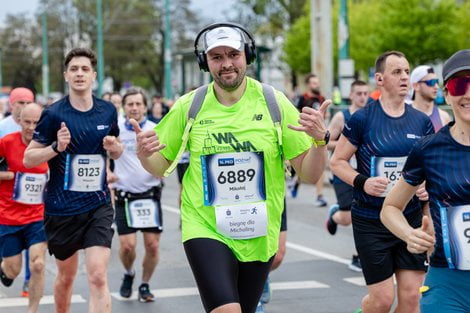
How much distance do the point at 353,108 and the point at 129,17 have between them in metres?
79.6

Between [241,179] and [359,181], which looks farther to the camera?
[359,181]

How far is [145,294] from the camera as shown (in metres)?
9.40

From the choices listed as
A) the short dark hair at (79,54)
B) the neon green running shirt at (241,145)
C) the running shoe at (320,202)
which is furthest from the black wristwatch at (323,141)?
the running shoe at (320,202)

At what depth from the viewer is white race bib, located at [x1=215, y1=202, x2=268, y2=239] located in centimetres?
539

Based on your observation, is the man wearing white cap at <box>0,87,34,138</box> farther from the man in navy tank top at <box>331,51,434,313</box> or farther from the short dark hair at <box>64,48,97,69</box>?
the man in navy tank top at <box>331,51,434,313</box>

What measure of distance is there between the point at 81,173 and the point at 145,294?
93.0 inches

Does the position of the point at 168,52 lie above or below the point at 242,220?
above

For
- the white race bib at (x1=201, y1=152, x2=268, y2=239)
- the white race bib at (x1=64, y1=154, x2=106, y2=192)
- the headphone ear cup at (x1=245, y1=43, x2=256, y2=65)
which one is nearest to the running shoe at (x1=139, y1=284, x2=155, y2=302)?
→ the white race bib at (x1=64, y1=154, x2=106, y2=192)

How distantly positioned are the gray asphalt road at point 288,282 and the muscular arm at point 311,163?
3.36 metres

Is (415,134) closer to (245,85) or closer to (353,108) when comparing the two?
(245,85)

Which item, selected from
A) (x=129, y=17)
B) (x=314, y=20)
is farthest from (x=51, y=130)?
(x=129, y=17)

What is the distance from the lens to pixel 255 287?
5.46 metres

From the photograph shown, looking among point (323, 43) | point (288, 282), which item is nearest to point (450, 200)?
A: point (288, 282)

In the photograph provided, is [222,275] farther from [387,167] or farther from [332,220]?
[332,220]
